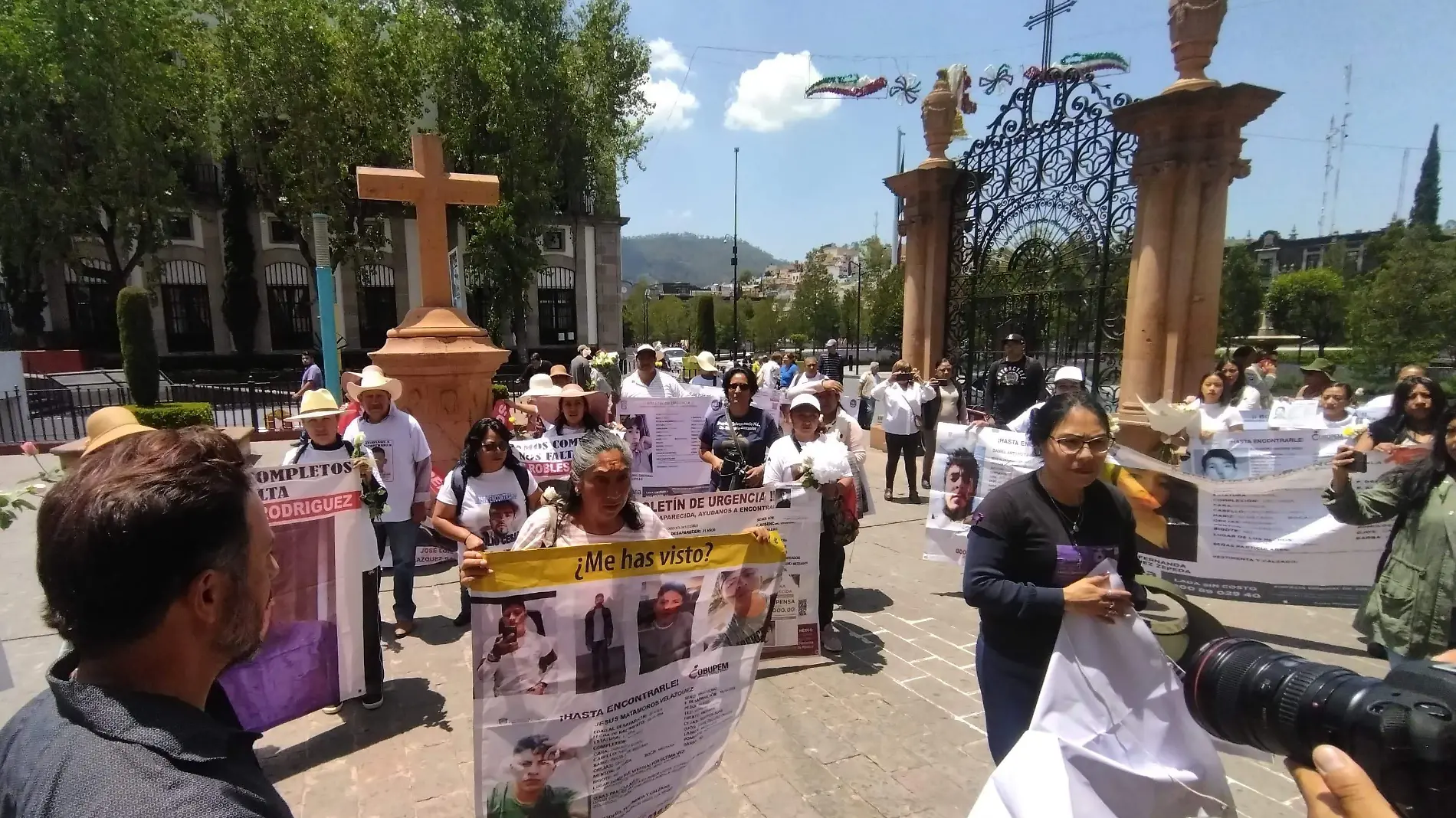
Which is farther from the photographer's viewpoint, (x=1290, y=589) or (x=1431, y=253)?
(x=1431, y=253)

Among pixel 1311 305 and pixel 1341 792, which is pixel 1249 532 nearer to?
pixel 1341 792

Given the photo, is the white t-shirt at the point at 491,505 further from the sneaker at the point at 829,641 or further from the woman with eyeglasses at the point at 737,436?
the sneaker at the point at 829,641

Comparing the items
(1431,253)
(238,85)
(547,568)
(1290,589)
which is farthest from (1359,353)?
(238,85)

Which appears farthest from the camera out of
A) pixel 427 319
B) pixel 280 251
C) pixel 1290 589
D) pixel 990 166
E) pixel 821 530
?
pixel 280 251

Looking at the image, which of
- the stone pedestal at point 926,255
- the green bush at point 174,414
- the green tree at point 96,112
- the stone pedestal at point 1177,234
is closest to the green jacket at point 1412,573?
the stone pedestal at point 1177,234

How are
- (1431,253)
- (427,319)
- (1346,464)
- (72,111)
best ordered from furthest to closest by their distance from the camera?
(1431,253)
(72,111)
(427,319)
(1346,464)

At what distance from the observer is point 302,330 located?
3328 cm

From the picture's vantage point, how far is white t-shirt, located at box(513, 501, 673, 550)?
116 inches

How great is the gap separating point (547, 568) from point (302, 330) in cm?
3634

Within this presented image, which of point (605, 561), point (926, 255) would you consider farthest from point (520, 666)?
point (926, 255)

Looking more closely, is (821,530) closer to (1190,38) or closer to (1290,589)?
(1290,589)

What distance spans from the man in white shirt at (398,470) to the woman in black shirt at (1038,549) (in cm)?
399

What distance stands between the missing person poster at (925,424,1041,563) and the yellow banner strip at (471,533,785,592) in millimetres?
3476

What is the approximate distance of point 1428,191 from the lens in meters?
64.8
